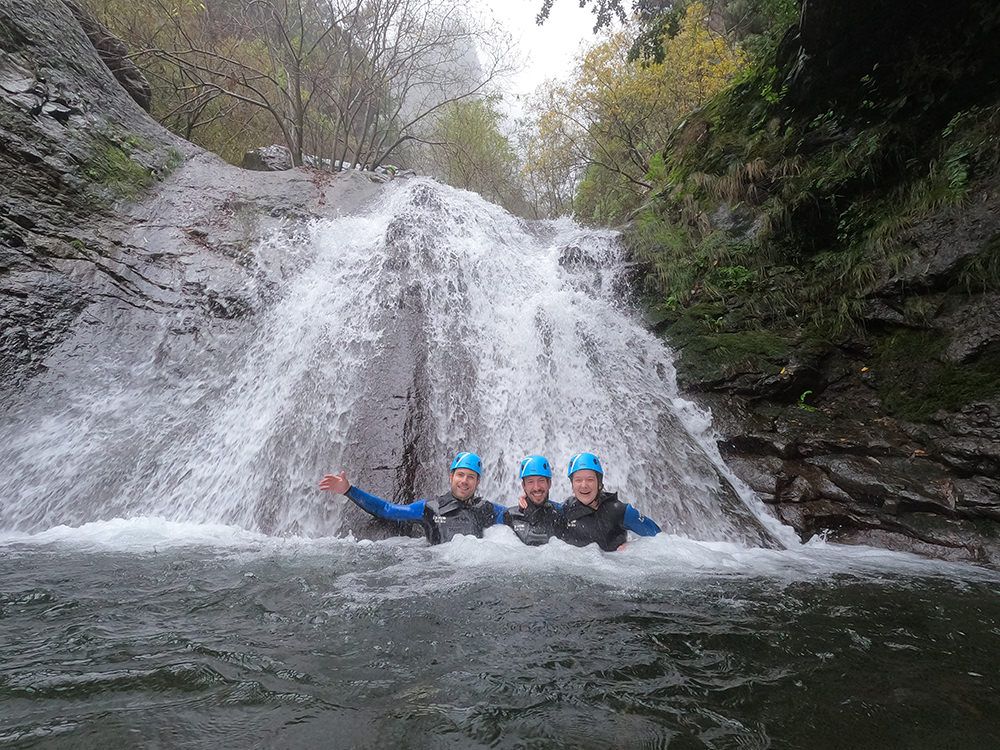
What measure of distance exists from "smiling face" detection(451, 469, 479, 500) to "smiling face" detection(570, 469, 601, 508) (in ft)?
2.79

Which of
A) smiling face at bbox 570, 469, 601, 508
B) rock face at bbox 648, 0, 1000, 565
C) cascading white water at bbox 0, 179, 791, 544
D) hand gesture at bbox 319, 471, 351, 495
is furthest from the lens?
cascading white water at bbox 0, 179, 791, 544

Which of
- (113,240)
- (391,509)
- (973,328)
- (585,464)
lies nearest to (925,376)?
(973,328)

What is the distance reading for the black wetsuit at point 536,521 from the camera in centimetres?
419

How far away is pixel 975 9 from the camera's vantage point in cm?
546

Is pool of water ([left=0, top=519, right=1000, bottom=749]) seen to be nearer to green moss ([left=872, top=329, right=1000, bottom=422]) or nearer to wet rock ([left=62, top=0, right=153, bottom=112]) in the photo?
green moss ([left=872, top=329, right=1000, bottom=422])

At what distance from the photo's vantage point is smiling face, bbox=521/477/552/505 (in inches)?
170

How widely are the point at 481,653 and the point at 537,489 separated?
7.17ft

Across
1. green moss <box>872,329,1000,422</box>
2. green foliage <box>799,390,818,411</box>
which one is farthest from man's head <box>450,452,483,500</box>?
green moss <box>872,329,1000,422</box>

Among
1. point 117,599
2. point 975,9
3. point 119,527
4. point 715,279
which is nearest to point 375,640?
point 117,599

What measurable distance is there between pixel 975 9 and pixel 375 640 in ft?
26.3

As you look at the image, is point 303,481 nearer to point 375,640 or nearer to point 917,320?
point 375,640

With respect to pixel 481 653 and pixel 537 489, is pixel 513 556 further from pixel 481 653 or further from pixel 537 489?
pixel 481 653

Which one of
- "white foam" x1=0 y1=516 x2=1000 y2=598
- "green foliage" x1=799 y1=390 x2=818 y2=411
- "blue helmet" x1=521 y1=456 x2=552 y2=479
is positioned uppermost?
"green foliage" x1=799 y1=390 x2=818 y2=411

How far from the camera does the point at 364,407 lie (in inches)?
218
